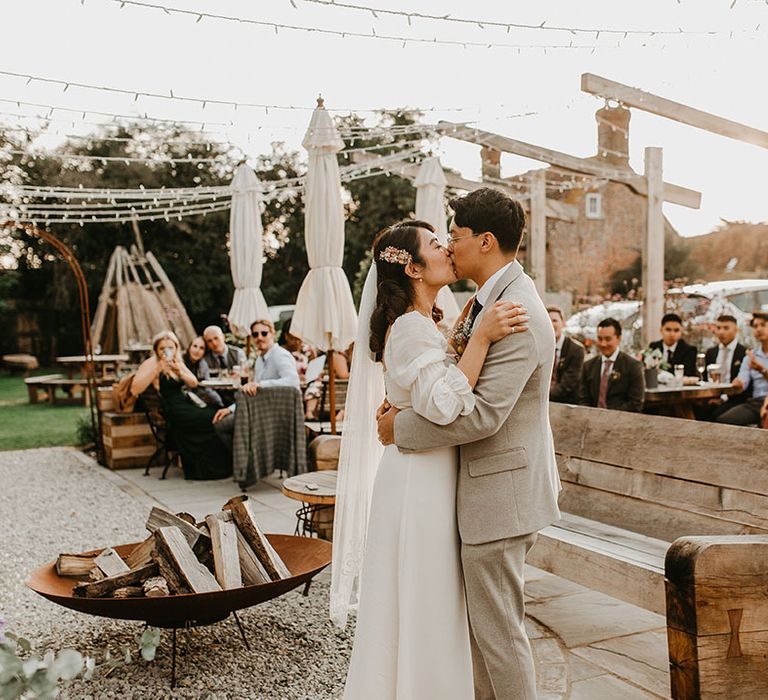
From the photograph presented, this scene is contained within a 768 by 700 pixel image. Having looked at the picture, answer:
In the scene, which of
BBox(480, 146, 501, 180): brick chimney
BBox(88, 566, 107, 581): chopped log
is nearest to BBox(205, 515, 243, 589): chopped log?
BBox(88, 566, 107, 581): chopped log

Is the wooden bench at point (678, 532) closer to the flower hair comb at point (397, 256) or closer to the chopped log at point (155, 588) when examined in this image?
the flower hair comb at point (397, 256)

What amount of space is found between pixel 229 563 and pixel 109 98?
467cm

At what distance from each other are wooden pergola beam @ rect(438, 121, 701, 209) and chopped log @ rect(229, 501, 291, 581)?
21.8ft

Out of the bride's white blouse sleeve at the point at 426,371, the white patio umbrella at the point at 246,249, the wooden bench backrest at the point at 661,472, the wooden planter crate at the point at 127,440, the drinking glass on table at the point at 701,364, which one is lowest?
the wooden planter crate at the point at 127,440

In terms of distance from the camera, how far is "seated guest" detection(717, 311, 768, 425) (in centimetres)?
686

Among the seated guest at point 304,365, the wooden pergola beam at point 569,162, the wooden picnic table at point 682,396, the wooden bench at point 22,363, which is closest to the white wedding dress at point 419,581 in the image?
the seated guest at point 304,365

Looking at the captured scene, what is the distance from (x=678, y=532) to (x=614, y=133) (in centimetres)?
801

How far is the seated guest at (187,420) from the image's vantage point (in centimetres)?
784

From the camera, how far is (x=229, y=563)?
3.56m

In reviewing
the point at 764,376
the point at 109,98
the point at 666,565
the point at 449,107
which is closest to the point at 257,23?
the point at 109,98

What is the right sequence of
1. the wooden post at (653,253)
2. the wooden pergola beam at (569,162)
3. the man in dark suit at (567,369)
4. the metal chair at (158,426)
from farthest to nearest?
the wooden post at (653,253) → the wooden pergola beam at (569,162) → the metal chair at (158,426) → the man in dark suit at (567,369)

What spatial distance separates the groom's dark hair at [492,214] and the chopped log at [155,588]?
6.66 ft

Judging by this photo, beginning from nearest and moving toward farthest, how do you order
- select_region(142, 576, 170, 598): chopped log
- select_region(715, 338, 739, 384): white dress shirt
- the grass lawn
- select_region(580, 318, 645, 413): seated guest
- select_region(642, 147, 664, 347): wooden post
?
select_region(142, 576, 170, 598): chopped log, select_region(580, 318, 645, 413): seated guest, select_region(715, 338, 739, 384): white dress shirt, select_region(642, 147, 664, 347): wooden post, the grass lawn

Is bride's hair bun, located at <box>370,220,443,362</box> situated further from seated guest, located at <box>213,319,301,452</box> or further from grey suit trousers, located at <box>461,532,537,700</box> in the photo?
seated guest, located at <box>213,319,301,452</box>
